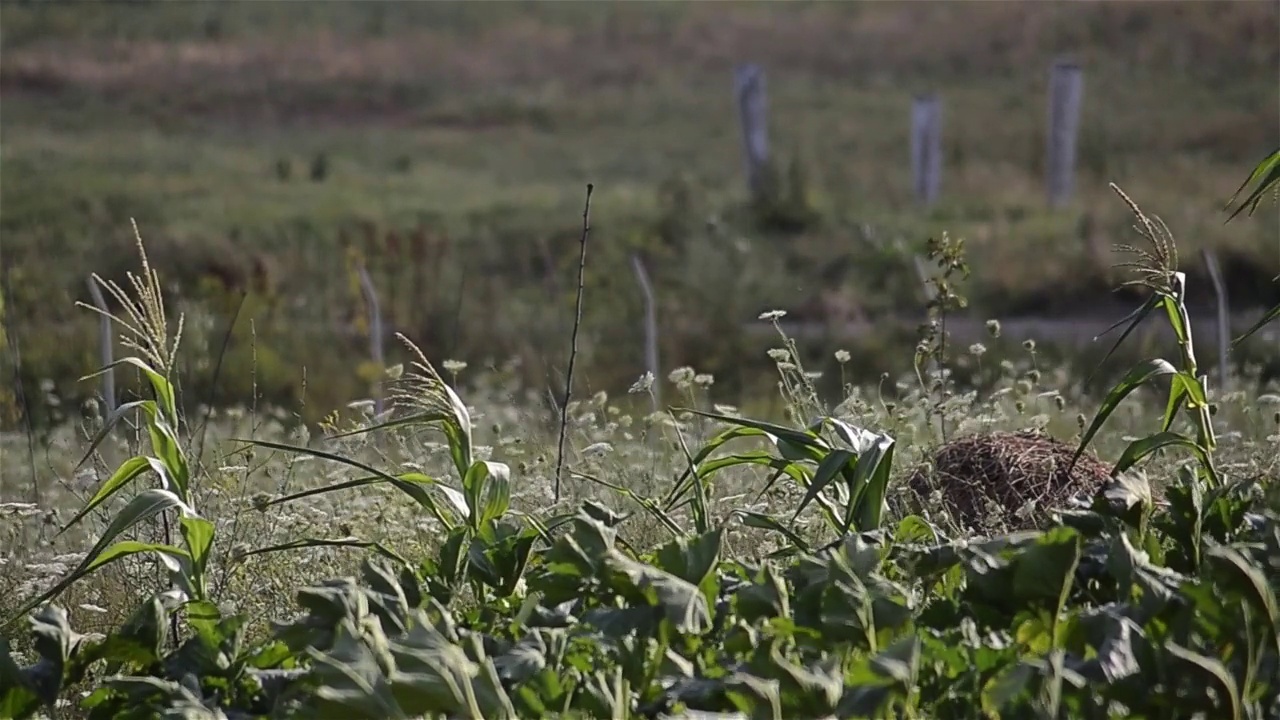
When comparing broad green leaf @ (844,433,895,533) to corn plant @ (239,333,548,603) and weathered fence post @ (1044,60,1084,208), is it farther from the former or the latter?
weathered fence post @ (1044,60,1084,208)

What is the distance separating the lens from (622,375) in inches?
474

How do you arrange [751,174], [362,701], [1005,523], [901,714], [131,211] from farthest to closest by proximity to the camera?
[751,174] < [131,211] < [1005,523] < [901,714] < [362,701]

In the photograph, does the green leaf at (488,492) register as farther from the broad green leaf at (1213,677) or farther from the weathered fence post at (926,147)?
the weathered fence post at (926,147)

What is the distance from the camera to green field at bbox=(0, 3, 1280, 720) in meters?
2.56

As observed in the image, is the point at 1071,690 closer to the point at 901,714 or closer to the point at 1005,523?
the point at 901,714

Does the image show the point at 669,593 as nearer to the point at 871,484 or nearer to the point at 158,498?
the point at 871,484

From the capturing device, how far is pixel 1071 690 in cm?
235

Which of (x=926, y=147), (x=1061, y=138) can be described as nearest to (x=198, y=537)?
(x=1061, y=138)

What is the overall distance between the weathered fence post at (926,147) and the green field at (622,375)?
1.53 feet

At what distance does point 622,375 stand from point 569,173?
12.1 metres

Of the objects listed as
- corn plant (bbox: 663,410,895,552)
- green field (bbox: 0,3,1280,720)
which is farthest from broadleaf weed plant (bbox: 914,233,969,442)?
corn plant (bbox: 663,410,895,552)

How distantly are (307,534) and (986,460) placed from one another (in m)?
1.94

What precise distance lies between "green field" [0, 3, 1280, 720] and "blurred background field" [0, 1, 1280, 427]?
0.32 ft

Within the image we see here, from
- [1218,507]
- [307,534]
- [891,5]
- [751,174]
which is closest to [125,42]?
[751,174]
